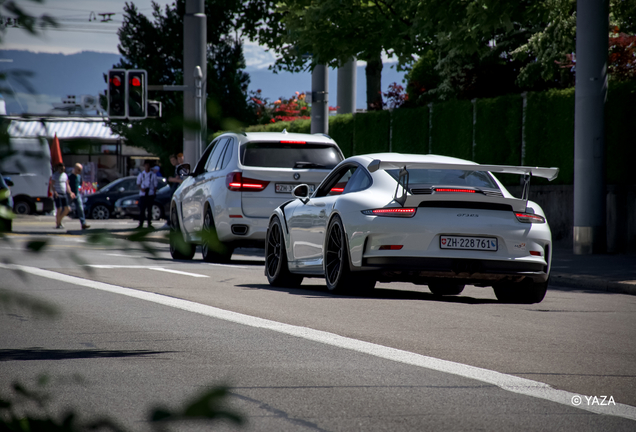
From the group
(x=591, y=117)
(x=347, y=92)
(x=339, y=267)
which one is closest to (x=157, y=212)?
(x=347, y=92)

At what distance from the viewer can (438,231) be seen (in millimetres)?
9047

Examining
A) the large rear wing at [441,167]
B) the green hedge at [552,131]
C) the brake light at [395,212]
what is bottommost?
the brake light at [395,212]

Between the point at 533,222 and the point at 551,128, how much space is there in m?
10.5


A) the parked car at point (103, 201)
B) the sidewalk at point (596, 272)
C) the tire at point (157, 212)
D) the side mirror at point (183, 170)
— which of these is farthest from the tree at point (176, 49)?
the sidewalk at point (596, 272)

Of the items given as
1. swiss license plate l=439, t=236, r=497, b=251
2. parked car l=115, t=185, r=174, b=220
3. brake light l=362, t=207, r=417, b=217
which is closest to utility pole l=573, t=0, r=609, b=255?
swiss license plate l=439, t=236, r=497, b=251

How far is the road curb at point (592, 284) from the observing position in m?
11.7

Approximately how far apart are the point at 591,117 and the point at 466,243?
8086 mm

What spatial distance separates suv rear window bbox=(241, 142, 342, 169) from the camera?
14547mm

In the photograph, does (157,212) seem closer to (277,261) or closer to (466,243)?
(277,261)

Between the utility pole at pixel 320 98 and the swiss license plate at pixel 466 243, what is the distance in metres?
15.0

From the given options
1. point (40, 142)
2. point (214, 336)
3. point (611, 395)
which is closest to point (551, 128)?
point (214, 336)

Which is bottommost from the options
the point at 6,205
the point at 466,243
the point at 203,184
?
the point at 466,243

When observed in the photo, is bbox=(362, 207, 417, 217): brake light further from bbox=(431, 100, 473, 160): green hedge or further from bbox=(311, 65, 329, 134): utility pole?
bbox=(311, 65, 329, 134): utility pole

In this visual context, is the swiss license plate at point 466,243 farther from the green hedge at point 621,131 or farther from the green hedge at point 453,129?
the green hedge at point 453,129
